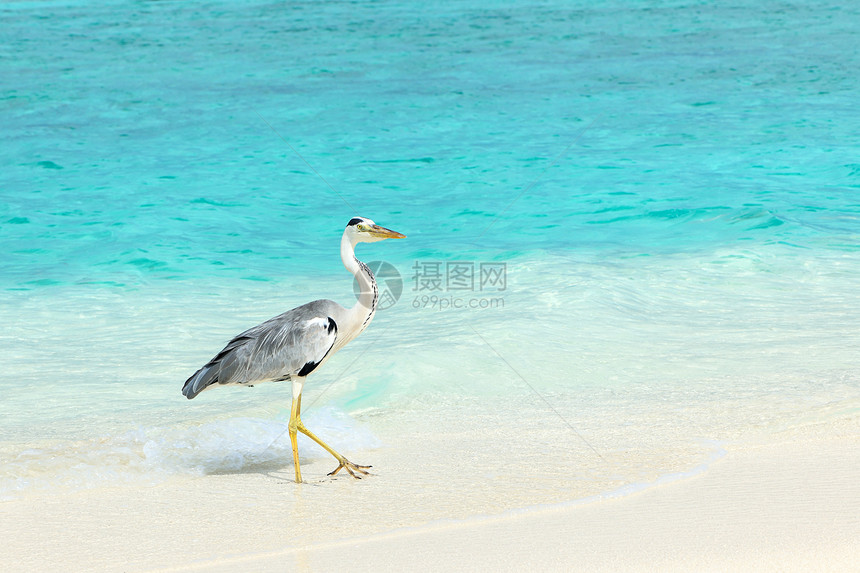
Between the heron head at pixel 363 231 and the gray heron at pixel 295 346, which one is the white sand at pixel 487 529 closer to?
the gray heron at pixel 295 346

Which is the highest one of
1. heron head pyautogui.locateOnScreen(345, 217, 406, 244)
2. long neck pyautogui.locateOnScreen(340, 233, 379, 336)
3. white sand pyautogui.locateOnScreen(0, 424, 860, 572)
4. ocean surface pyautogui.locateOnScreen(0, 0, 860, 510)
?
heron head pyautogui.locateOnScreen(345, 217, 406, 244)

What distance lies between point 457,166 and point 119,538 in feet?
36.2

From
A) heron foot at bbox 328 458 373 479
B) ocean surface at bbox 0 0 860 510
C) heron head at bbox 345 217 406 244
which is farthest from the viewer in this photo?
ocean surface at bbox 0 0 860 510

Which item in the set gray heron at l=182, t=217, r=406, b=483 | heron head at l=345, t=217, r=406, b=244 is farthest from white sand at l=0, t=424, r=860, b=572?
heron head at l=345, t=217, r=406, b=244

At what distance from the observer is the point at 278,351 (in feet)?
15.1

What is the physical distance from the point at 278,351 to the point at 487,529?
1.55 m

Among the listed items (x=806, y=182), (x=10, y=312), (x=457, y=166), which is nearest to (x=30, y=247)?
(x=10, y=312)

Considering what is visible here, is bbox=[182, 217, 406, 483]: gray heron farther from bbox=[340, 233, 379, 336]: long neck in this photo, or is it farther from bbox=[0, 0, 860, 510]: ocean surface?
bbox=[0, 0, 860, 510]: ocean surface

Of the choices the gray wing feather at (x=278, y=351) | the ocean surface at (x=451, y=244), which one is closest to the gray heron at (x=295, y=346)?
the gray wing feather at (x=278, y=351)

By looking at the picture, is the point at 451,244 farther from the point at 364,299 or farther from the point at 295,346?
the point at 295,346

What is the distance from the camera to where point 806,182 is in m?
12.8

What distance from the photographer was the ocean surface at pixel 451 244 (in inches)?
207

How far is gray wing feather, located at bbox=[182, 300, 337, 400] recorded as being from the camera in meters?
4.59

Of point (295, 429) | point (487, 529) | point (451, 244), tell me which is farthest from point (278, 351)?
point (451, 244)
